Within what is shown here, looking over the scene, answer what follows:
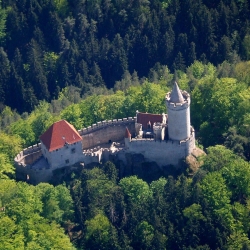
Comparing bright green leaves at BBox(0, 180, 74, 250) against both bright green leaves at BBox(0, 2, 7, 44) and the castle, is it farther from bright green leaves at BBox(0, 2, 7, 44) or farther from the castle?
bright green leaves at BBox(0, 2, 7, 44)

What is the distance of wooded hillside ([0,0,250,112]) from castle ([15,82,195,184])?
115 feet

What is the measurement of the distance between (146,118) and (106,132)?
5766mm

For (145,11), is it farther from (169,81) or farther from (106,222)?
(106,222)

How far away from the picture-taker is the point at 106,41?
150 m

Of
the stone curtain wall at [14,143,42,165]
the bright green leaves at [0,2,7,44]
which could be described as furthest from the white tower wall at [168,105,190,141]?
the bright green leaves at [0,2,7,44]

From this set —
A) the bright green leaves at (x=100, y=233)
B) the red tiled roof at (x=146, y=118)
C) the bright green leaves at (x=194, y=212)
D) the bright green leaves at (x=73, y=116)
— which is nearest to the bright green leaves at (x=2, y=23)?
the bright green leaves at (x=73, y=116)

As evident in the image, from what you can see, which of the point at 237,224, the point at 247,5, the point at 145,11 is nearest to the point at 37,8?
the point at 145,11

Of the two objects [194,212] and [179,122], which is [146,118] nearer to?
[179,122]

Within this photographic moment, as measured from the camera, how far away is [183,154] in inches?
4144

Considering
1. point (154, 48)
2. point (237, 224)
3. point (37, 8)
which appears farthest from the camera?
point (37, 8)

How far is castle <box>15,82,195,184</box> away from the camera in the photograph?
104m

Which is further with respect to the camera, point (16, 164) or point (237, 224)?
point (16, 164)

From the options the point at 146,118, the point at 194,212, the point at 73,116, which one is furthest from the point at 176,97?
the point at 73,116

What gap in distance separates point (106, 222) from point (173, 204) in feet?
26.1
